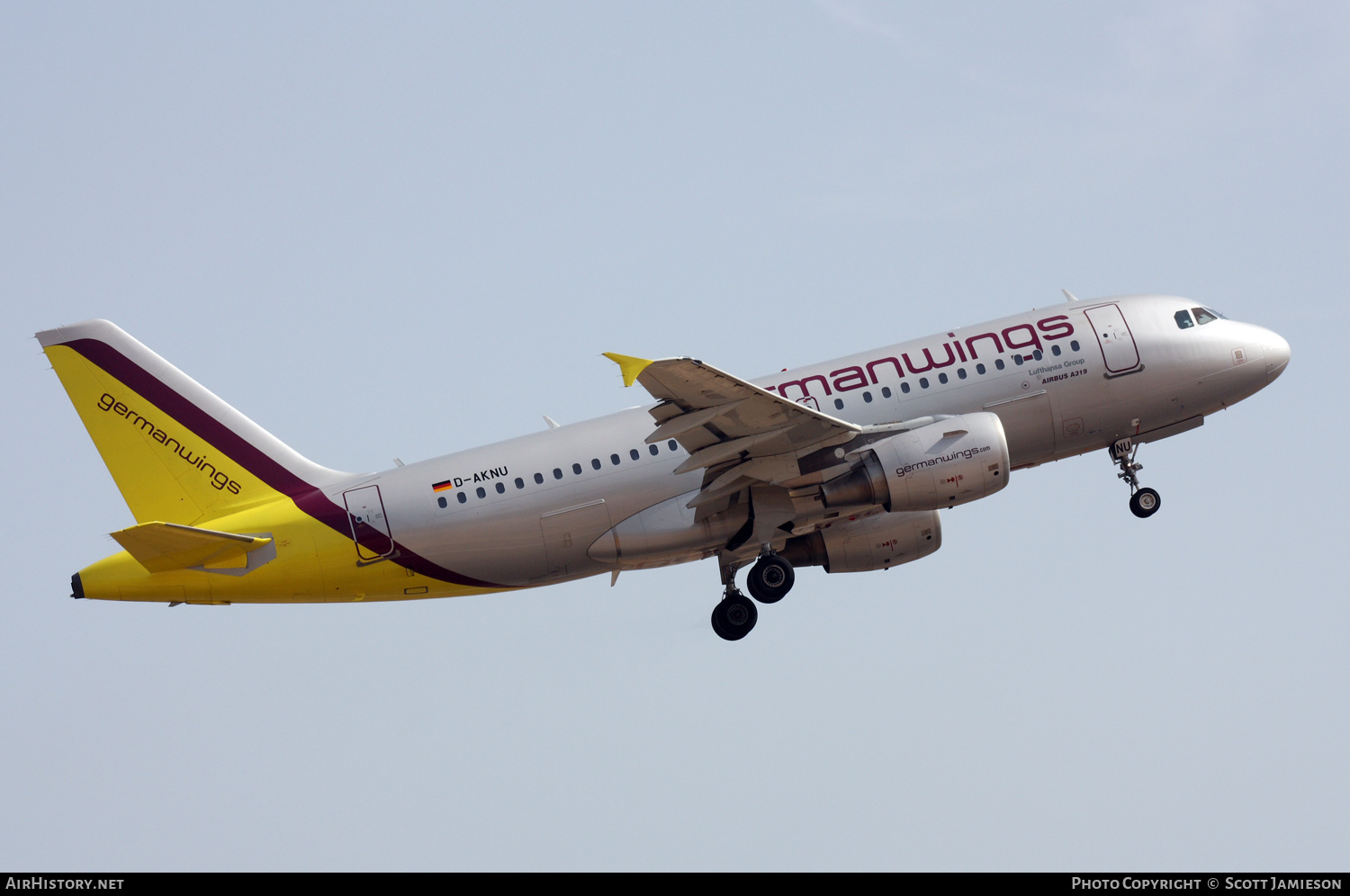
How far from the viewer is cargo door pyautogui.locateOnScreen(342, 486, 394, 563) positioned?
117 feet

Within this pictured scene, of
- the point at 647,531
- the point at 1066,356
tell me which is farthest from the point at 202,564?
the point at 1066,356

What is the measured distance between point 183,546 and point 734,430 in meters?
12.5

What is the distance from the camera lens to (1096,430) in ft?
123

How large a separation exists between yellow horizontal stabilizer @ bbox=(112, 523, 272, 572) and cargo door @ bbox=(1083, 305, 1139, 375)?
20046mm

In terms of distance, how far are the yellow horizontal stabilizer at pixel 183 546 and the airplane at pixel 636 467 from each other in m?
0.05

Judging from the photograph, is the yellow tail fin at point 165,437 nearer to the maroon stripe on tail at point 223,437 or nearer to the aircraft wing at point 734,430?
the maroon stripe on tail at point 223,437

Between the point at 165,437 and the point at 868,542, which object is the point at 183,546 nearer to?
the point at 165,437

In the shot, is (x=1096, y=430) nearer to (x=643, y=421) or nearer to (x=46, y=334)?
(x=643, y=421)

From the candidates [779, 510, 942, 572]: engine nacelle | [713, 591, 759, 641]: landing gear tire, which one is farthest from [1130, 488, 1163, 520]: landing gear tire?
[713, 591, 759, 641]: landing gear tire

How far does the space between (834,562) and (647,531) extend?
610 centimetres

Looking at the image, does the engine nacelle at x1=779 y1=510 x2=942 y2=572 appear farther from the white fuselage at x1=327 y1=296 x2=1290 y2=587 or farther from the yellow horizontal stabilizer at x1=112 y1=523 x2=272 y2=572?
the yellow horizontal stabilizer at x1=112 y1=523 x2=272 y2=572

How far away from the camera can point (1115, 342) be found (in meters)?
37.3
